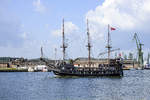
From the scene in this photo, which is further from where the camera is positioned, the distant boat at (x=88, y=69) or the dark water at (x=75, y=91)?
the distant boat at (x=88, y=69)

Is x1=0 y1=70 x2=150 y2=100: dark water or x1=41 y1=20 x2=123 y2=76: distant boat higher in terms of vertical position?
x1=41 y1=20 x2=123 y2=76: distant boat

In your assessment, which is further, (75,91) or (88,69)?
(88,69)

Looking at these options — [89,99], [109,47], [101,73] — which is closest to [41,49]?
[101,73]

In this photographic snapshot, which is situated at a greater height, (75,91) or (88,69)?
(88,69)

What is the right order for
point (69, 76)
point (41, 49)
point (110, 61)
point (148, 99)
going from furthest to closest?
point (110, 61)
point (69, 76)
point (41, 49)
point (148, 99)

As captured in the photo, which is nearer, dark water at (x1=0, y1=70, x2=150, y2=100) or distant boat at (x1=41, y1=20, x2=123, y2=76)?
dark water at (x1=0, y1=70, x2=150, y2=100)

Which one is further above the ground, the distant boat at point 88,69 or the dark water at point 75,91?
the distant boat at point 88,69

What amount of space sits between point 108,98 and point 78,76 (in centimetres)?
6422

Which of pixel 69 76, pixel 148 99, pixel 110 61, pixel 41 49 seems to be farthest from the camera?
pixel 110 61

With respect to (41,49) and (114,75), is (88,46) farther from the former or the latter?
(41,49)

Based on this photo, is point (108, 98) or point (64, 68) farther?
point (64, 68)

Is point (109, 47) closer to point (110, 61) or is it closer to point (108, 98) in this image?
point (110, 61)

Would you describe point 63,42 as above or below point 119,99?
above

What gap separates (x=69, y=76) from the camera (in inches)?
4466
